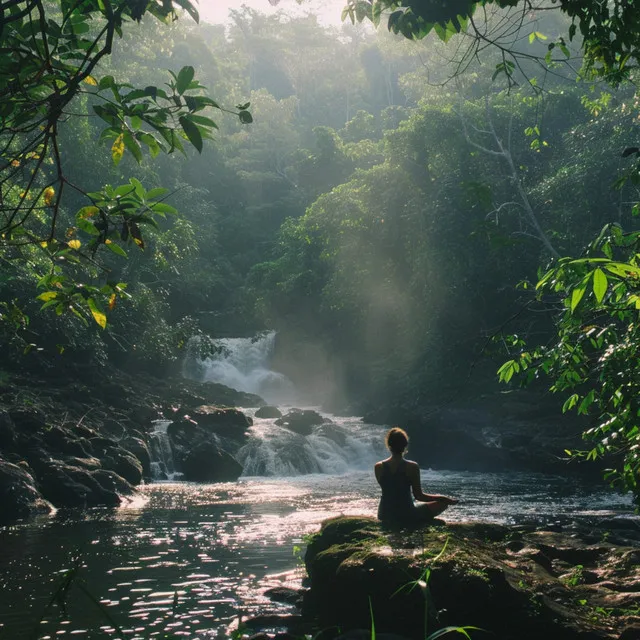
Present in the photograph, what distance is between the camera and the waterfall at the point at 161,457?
61.9 ft

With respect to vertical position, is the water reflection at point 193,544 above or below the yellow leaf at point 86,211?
below

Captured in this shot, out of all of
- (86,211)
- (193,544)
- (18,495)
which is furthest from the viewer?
(18,495)

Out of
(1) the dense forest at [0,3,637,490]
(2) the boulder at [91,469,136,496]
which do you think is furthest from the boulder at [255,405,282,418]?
(2) the boulder at [91,469,136,496]

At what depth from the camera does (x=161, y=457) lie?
1959 centimetres

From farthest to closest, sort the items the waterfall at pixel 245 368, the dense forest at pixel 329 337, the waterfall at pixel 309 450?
the waterfall at pixel 245 368, the waterfall at pixel 309 450, the dense forest at pixel 329 337

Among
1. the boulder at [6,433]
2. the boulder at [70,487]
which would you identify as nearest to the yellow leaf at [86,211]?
the boulder at [70,487]

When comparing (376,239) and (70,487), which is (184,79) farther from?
(376,239)

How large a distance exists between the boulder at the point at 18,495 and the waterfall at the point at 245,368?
1954 cm

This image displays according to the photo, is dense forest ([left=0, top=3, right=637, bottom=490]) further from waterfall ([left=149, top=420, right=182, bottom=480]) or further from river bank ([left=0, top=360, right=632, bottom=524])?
waterfall ([left=149, top=420, right=182, bottom=480])

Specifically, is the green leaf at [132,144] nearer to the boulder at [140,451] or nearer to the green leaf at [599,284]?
the green leaf at [599,284]

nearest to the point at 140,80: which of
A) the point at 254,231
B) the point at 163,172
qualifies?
the point at 163,172

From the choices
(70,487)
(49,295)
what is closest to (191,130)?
→ (49,295)

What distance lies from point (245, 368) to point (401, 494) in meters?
28.3

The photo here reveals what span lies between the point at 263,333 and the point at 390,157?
1356 centimetres
